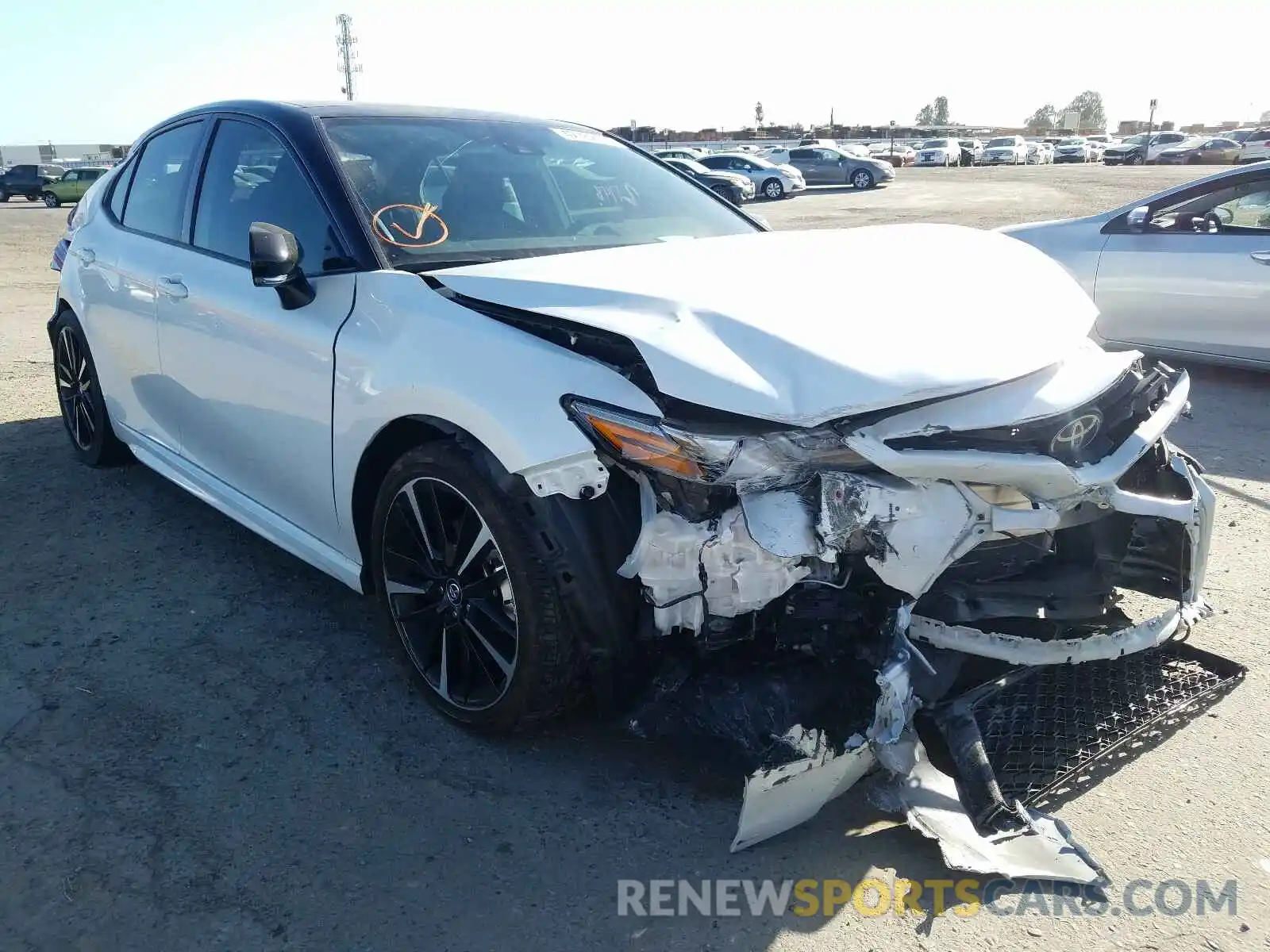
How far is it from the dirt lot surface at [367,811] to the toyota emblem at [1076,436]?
924 millimetres

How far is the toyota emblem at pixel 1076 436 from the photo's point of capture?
243cm

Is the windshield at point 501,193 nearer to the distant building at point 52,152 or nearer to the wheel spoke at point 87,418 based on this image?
the wheel spoke at point 87,418

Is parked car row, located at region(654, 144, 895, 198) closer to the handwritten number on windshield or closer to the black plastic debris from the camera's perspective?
the handwritten number on windshield

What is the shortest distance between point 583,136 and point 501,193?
82 centimetres

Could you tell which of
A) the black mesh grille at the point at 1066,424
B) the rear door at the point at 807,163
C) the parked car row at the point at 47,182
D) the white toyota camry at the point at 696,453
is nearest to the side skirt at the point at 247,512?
the white toyota camry at the point at 696,453

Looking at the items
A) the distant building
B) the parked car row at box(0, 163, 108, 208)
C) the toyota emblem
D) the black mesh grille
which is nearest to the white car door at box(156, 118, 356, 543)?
the black mesh grille

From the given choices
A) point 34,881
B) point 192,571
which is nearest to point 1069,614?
point 34,881

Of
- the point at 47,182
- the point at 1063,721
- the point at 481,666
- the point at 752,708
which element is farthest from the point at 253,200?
the point at 47,182

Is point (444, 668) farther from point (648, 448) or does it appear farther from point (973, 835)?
point (973, 835)

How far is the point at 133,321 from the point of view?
4.23 meters

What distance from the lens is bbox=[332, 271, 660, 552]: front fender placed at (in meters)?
2.45

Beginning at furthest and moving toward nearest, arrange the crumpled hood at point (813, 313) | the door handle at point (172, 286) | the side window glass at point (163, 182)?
the side window glass at point (163, 182) → the door handle at point (172, 286) → the crumpled hood at point (813, 313)

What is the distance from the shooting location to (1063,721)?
2.65m

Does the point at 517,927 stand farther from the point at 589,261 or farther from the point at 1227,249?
the point at 1227,249
